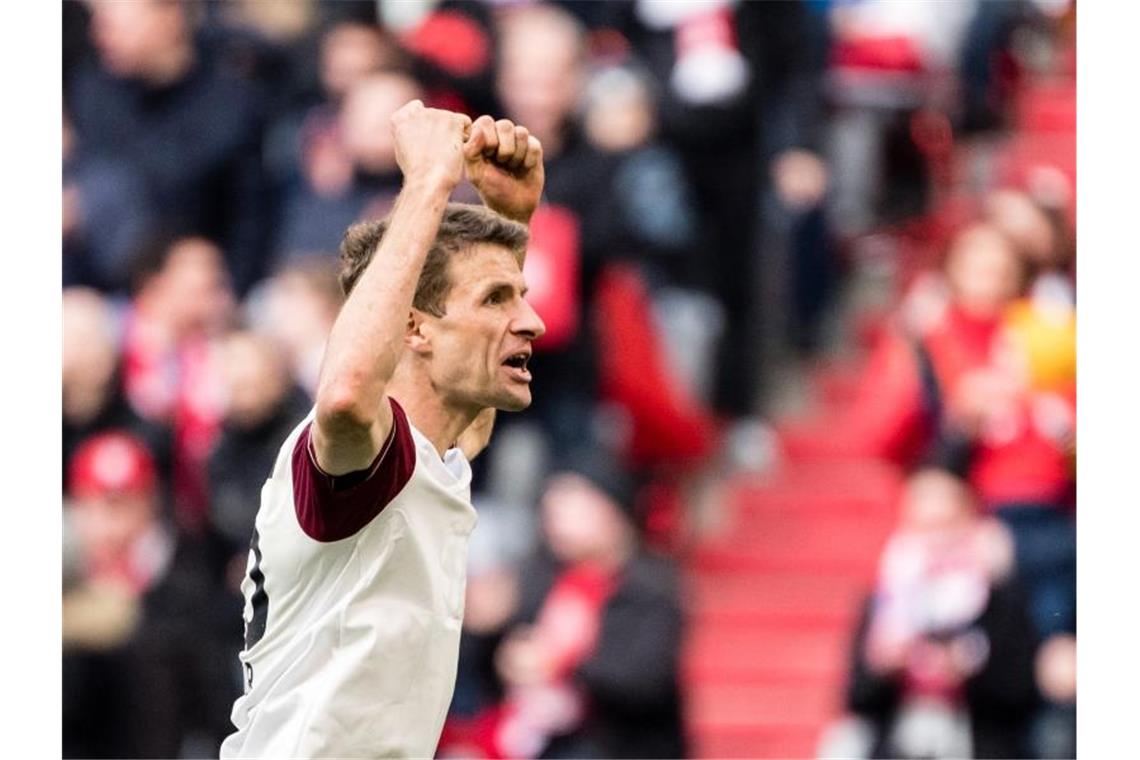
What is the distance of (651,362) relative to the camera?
8.19 metres

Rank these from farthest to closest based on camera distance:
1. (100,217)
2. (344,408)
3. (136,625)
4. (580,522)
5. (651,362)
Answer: (100,217) < (651,362) < (136,625) < (580,522) < (344,408)

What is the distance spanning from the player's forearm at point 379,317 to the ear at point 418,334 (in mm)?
333

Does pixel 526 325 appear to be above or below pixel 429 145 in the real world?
below

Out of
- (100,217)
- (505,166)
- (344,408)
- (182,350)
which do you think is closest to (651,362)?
(182,350)

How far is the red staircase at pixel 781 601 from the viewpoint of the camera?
8.29 meters

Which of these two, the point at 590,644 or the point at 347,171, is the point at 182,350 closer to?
the point at 347,171

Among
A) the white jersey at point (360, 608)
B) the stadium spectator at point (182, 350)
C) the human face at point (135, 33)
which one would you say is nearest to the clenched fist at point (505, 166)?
the white jersey at point (360, 608)

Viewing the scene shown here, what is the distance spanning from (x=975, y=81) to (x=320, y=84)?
296 centimetres

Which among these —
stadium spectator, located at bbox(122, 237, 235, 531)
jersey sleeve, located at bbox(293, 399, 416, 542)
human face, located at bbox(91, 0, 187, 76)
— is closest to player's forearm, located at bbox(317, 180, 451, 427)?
jersey sleeve, located at bbox(293, 399, 416, 542)

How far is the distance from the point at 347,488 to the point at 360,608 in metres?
0.26

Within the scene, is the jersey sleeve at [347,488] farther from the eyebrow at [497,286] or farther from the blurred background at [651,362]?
the blurred background at [651,362]

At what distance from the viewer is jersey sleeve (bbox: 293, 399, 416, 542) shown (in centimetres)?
345

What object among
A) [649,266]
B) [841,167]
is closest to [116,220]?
[649,266]

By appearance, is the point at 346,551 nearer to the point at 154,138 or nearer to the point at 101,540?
the point at 101,540
